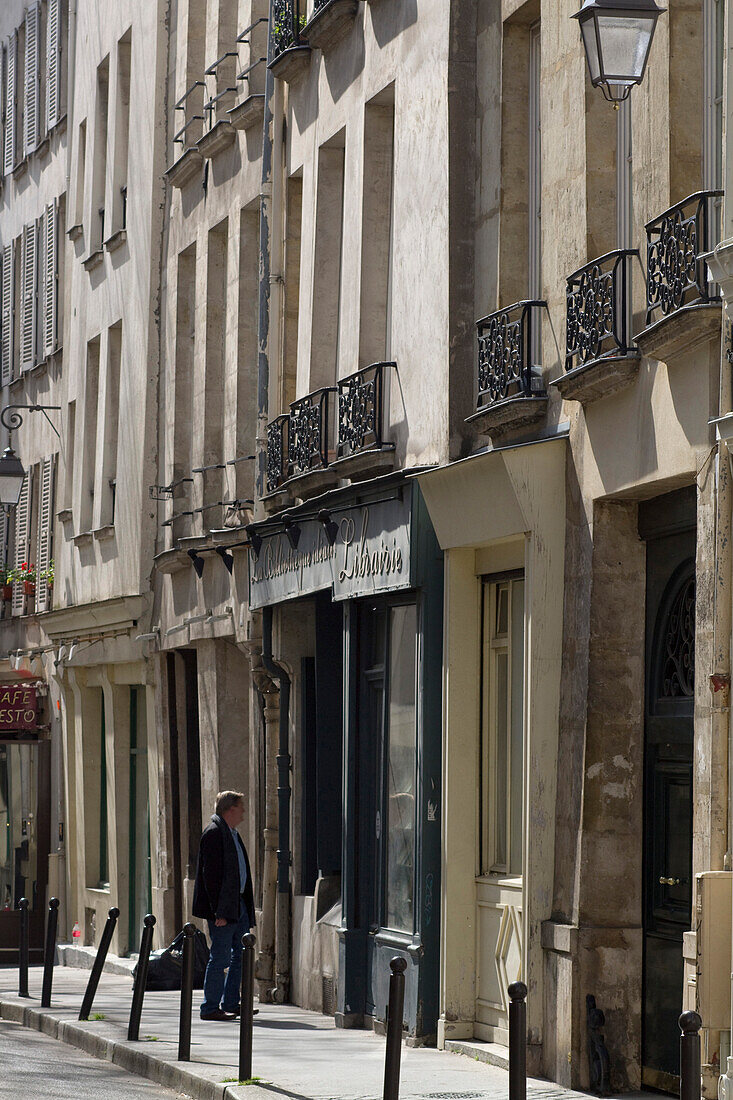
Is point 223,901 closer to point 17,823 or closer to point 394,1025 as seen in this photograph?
point 394,1025

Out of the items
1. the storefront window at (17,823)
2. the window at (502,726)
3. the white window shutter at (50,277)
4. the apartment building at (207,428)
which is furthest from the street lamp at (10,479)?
the window at (502,726)

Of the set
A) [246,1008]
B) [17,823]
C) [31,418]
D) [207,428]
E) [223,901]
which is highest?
[31,418]

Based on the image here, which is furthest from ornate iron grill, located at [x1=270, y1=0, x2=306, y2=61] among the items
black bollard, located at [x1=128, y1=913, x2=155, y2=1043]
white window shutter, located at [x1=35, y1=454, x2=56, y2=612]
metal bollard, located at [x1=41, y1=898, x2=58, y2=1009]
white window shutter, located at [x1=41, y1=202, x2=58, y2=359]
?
white window shutter, located at [x1=35, y1=454, x2=56, y2=612]

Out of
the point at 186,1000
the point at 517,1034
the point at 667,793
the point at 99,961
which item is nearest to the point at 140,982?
the point at 186,1000

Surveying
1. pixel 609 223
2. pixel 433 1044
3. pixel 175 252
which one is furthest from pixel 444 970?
pixel 175 252

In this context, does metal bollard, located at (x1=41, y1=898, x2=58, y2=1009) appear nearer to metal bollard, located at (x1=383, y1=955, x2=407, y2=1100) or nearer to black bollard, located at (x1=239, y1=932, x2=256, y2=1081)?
black bollard, located at (x1=239, y1=932, x2=256, y2=1081)

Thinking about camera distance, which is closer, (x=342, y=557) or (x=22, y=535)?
(x=342, y=557)

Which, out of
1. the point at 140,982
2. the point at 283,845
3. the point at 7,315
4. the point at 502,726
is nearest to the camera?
the point at 502,726

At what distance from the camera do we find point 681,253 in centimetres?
957

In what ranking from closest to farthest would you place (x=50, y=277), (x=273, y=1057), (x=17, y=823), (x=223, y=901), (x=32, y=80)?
(x=273, y=1057) → (x=223, y=901) → (x=17, y=823) → (x=50, y=277) → (x=32, y=80)

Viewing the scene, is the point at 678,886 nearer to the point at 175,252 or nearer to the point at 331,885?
the point at 331,885

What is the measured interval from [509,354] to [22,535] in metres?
18.5

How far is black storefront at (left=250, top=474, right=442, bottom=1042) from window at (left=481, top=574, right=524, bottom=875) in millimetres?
358

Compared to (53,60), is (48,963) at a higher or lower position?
lower
